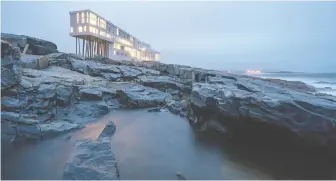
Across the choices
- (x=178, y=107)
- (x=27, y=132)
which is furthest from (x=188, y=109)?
(x=27, y=132)

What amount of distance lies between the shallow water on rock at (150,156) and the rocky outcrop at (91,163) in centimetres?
40

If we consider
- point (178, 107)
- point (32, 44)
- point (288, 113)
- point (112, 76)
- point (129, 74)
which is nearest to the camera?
point (288, 113)

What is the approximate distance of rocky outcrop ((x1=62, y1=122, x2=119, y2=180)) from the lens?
5433mm

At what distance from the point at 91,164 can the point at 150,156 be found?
213cm

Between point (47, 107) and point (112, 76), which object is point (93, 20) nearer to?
point (112, 76)

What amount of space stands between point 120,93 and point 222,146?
8185 millimetres

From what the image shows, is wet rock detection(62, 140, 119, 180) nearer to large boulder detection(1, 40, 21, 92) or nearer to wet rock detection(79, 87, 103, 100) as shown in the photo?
large boulder detection(1, 40, 21, 92)

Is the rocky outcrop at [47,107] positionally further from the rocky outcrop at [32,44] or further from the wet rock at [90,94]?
the rocky outcrop at [32,44]

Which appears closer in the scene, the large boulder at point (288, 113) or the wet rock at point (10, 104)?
the large boulder at point (288, 113)

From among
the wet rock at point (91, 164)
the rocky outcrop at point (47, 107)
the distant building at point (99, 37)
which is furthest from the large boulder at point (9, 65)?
the distant building at point (99, 37)

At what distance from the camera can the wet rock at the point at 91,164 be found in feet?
17.8

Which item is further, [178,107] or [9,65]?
[178,107]

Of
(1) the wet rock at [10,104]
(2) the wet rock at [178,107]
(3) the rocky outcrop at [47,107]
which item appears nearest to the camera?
(3) the rocky outcrop at [47,107]

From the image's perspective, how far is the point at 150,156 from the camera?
732 centimetres
